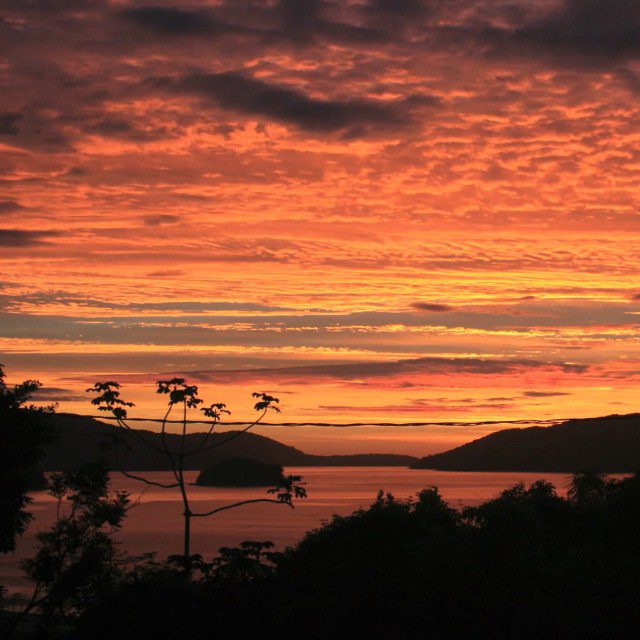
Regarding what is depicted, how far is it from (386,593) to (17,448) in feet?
43.4

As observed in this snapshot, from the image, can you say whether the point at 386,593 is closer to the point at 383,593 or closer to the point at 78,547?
the point at 383,593

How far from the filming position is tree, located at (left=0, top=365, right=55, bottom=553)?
Result: 92.3 feet

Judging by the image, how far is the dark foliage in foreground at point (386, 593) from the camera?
1983 centimetres

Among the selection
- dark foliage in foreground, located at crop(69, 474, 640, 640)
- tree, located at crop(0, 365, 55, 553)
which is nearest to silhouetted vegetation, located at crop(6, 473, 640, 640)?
dark foliage in foreground, located at crop(69, 474, 640, 640)

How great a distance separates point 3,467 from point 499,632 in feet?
54.1

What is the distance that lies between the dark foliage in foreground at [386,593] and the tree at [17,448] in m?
7.60

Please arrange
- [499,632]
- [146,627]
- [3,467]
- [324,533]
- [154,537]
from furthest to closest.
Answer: [154,537] < [3,467] < [324,533] < [499,632] < [146,627]

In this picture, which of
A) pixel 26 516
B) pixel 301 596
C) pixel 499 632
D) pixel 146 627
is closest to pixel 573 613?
pixel 499 632

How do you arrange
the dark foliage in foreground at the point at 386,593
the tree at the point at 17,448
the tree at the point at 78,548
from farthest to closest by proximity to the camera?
the tree at the point at 17,448
the tree at the point at 78,548
the dark foliage in foreground at the point at 386,593

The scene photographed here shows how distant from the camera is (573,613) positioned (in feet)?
69.6

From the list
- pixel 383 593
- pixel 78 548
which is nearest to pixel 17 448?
pixel 78 548

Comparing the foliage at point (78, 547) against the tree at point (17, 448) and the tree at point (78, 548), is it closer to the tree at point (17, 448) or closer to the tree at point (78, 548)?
the tree at point (78, 548)

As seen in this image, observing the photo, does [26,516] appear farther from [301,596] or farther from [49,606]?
[301,596]

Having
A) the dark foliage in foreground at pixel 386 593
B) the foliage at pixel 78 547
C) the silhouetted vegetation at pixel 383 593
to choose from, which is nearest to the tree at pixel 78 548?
the foliage at pixel 78 547
